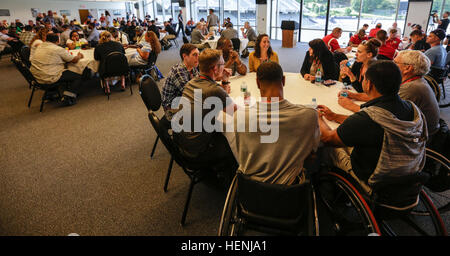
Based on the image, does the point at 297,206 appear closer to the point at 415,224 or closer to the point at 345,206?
the point at 415,224

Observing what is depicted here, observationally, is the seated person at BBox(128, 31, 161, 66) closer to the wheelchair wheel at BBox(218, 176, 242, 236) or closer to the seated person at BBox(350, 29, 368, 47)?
the seated person at BBox(350, 29, 368, 47)

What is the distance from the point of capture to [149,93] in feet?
8.36

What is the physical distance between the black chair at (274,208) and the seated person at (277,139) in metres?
0.11

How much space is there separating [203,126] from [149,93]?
87cm

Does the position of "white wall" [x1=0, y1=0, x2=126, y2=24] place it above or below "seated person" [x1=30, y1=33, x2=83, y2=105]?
above

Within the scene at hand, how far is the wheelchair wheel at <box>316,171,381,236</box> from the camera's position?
4.62 ft

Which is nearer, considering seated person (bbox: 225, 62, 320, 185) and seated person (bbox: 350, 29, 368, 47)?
seated person (bbox: 225, 62, 320, 185)

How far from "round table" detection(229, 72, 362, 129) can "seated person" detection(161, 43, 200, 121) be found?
1.57 ft

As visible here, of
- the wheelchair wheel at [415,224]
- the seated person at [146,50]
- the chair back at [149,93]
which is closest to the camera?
the wheelchair wheel at [415,224]

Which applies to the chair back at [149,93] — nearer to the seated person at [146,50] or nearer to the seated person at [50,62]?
the seated person at [50,62]

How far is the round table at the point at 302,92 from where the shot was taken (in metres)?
2.29

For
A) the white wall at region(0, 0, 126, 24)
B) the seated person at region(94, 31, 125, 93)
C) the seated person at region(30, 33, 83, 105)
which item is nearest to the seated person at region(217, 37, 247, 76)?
the seated person at region(94, 31, 125, 93)

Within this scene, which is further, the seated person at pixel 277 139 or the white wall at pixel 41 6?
the white wall at pixel 41 6

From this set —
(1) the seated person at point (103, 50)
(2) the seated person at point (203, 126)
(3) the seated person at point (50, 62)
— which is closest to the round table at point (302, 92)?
(2) the seated person at point (203, 126)
